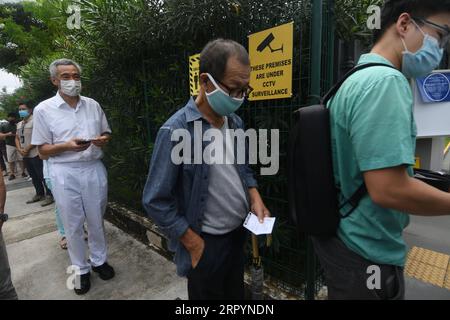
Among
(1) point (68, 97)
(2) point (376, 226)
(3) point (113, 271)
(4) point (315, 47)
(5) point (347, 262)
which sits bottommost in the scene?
(3) point (113, 271)

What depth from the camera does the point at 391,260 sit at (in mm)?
1208

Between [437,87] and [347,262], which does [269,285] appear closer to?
[347,262]

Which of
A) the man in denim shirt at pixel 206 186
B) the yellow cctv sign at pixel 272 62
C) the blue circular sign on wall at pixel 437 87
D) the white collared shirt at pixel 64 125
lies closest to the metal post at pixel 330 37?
the yellow cctv sign at pixel 272 62

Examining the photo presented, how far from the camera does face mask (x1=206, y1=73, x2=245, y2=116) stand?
60.7 inches

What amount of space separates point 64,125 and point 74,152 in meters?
0.26

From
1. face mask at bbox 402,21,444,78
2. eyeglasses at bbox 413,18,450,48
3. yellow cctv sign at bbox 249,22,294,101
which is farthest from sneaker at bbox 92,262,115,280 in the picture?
eyeglasses at bbox 413,18,450,48

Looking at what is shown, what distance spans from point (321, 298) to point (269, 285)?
452 mm

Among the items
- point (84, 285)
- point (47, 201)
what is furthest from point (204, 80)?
point (47, 201)

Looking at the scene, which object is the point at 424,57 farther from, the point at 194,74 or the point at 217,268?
the point at 194,74

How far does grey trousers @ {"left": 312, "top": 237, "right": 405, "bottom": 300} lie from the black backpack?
10 cm

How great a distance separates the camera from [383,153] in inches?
40.2

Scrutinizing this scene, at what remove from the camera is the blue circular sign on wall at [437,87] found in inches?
130

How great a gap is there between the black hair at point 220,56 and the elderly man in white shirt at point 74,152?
1.68 metres

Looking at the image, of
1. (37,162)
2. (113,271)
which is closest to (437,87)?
(113,271)
